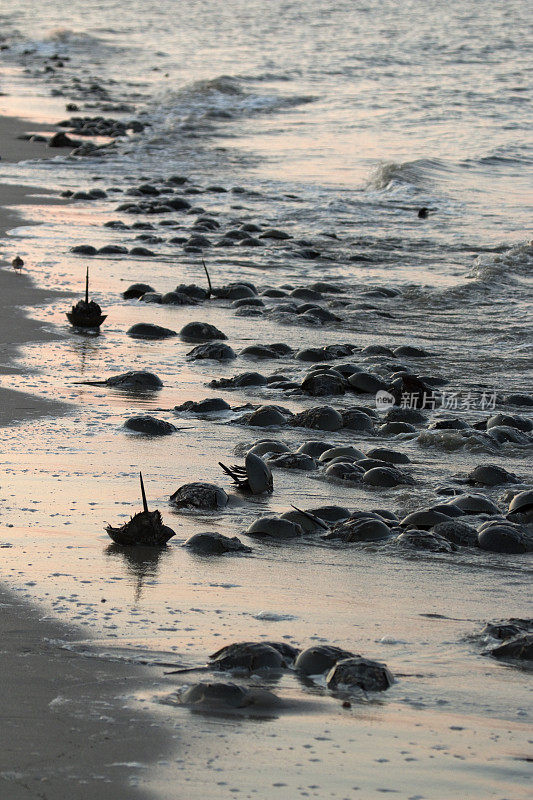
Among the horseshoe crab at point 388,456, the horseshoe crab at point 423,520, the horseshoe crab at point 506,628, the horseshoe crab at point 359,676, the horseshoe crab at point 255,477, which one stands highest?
the horseshoe crab at point 388,456

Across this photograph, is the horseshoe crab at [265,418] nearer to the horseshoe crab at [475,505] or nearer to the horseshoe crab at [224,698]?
the horseshoe crab at [475,505]

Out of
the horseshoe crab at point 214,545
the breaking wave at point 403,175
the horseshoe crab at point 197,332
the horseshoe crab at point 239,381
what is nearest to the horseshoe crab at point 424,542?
the horseshoe crab at point 214,545

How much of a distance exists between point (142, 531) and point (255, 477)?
2.37ft

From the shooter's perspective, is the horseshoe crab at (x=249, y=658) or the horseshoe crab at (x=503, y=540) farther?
the horseshoe crab at (x=503, y=540)

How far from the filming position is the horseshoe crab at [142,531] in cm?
399

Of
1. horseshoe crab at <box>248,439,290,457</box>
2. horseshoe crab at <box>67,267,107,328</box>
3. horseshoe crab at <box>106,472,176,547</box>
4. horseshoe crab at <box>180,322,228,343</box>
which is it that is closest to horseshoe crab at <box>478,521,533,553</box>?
horseshoe crab at <box>106,472,176,547</box>

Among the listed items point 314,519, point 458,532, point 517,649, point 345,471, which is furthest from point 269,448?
point 517,649

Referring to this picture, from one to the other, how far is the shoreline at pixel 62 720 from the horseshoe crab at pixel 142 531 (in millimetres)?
549

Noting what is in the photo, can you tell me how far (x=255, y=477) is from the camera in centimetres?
459

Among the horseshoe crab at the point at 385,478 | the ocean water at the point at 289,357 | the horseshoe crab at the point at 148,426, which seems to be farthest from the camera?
the horseshoe crab at the point at 148,426

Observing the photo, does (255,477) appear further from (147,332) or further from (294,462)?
(147,332)

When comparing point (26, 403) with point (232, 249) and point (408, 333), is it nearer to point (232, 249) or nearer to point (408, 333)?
point (408, 333)

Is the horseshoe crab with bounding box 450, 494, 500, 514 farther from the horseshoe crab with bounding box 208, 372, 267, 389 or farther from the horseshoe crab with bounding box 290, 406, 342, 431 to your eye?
the horseshoe crab with bounding box 208, 372, 267, 389

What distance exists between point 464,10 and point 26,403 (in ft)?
142
